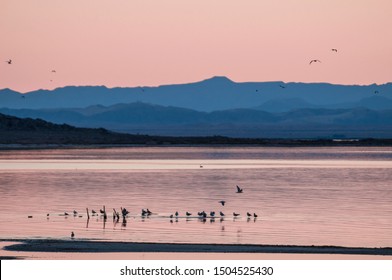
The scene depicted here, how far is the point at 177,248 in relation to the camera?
29.2 m

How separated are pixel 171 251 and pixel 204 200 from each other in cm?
1846

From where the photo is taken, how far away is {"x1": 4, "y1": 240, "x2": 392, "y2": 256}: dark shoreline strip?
28.8 metres

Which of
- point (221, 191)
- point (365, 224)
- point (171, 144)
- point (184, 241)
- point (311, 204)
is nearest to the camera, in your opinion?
point (184, 241)

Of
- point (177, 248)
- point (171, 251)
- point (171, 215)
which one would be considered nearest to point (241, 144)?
point (171, 215)

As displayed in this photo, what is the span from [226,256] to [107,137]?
10670cm

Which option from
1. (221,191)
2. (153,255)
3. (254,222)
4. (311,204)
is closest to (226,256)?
(153,255)

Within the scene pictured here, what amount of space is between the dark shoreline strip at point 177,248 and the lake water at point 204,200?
1.42m

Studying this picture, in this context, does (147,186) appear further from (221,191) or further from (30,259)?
(30,259)

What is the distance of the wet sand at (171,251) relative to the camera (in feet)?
91.4

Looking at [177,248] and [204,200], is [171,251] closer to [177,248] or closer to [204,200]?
[177,248]

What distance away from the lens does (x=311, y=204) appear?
4466 cm

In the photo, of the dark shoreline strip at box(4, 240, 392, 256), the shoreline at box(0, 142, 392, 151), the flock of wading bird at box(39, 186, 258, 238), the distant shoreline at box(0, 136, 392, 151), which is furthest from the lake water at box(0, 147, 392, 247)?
the distant shoreline at box(0, 136, 392, 151)

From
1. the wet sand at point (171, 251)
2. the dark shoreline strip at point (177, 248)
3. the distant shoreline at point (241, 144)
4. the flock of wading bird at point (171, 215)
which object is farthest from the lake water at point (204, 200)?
the distant shoreline at point (241, 144)

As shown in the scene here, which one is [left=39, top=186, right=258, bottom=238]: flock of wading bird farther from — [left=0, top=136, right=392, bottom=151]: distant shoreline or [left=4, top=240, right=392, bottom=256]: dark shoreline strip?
[left=0, top=136, right=392, bottom=151]: distant shoreline
